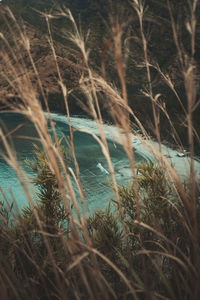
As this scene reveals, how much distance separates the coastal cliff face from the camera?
2.68ft

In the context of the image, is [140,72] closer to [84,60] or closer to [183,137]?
[183,137]

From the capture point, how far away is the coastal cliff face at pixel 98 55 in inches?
32.2

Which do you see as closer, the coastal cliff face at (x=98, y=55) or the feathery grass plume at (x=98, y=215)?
the feathery grass plume at (x=98, y=215)

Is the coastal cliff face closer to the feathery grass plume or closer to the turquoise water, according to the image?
the feathery grass plume

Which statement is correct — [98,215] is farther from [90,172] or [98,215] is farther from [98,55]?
[98,55]

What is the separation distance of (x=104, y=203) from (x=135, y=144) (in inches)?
149

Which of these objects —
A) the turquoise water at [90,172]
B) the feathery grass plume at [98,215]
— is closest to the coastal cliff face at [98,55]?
the feathery grass plume at [98,215]

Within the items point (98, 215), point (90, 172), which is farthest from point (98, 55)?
point (98, 215)

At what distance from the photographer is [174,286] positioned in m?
1.04

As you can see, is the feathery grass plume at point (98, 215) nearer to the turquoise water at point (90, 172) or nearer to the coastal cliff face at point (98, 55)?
the coastal cliff face at point (98, 55)

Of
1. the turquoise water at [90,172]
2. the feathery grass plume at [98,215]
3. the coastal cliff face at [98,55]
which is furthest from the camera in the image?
the turquoise water at [90,172]

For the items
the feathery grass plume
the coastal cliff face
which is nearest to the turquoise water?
the coastal cliff face

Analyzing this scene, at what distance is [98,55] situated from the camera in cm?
1991

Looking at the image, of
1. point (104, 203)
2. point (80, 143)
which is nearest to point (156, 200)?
point (104, 203)
